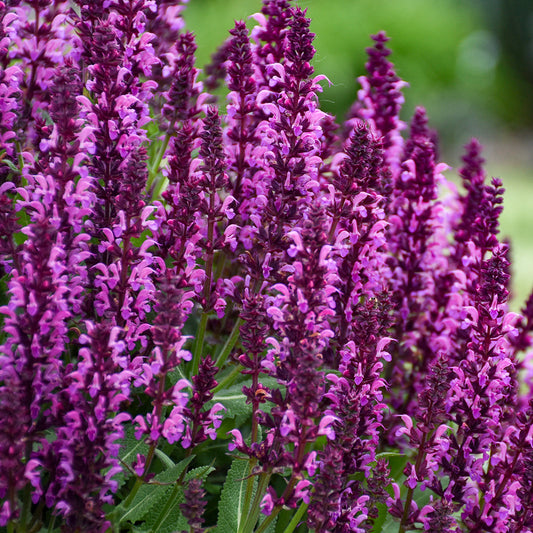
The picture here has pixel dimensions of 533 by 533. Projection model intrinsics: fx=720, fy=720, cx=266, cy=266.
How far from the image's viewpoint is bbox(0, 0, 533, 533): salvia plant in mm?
1324

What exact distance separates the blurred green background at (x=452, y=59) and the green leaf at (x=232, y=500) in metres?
8.35

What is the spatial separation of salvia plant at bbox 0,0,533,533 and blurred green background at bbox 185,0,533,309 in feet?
26.4

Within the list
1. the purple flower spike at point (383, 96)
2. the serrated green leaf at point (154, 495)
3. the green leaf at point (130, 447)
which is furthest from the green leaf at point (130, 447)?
the purple flower spike at point (383, 96)

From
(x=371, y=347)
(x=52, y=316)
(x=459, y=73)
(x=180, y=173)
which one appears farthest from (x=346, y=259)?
(x=459, y=73)

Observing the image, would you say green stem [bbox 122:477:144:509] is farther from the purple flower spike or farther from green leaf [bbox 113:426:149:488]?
the purple flower spike

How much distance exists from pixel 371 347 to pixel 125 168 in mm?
651

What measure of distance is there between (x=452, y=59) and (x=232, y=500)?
13.8 m

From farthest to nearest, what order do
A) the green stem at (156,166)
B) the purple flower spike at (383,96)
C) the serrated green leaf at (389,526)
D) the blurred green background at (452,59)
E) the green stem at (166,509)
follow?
the blurred green background at (452,59), the purple flower spike at (383,96), the green stem at (156,166), the serrated green leaf at (389,526), the green stem at (166,509)

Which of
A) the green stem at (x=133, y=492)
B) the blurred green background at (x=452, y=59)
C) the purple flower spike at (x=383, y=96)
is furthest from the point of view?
the blurred green background at (x=452, y=59)

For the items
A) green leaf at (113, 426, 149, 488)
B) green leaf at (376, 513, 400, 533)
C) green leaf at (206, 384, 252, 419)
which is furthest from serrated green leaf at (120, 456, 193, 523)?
green leaf at (376, 513, 400, 533)

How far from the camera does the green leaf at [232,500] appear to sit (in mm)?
1590

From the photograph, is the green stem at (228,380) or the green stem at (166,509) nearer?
the green stem at (166,509)

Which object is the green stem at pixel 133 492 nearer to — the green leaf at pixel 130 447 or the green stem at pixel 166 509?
the green stem at pixel 166 509

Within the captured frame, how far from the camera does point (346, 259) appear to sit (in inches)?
69.7
